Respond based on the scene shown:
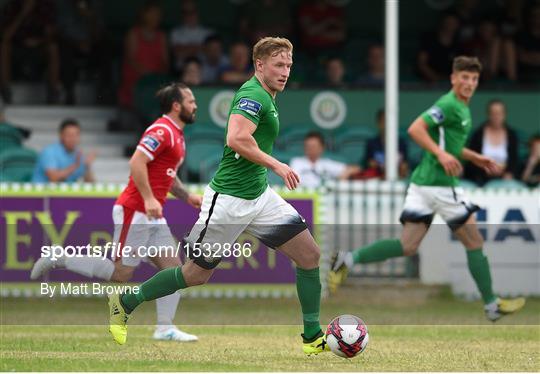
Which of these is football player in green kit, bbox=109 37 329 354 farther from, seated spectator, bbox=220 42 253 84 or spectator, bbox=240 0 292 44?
spectator, bbox=240 0 292 44

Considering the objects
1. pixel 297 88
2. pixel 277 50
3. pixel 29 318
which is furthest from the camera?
pixel 297 88

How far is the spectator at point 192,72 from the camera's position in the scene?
755 inches

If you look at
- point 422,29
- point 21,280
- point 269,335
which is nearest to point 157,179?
point 269,335

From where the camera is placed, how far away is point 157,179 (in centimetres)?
1270

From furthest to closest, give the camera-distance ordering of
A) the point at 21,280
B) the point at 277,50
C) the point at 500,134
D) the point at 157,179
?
the point at 500,134
the point at 21,280
the point at 157,179
the point at 277,50

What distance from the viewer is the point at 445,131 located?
14102 millimetres

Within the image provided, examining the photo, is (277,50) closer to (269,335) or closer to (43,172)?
(269,335)

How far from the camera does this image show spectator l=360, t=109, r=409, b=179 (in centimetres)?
1791

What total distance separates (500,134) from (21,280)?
576cm

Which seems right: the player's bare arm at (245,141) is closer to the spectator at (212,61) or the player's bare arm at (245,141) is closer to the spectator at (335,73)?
the spectator at (212,61)

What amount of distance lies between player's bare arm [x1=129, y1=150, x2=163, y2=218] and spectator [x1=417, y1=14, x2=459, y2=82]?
8.89 m

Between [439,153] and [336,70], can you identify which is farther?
[336,70]

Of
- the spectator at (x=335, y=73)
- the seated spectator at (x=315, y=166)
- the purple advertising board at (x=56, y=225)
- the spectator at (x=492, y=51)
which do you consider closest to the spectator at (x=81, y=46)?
the spectator at (x=335, y=73)

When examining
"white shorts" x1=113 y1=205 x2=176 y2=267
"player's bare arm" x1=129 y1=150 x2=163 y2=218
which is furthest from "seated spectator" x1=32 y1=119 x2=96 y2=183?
"player's bare arm" x1=129 y1=150 x2=163 y2=218
